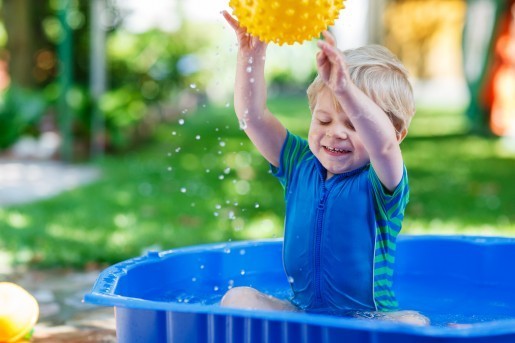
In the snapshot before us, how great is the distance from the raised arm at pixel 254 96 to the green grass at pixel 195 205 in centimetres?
20

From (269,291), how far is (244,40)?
108 cm

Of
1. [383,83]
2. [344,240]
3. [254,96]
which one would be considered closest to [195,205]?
[254,96]

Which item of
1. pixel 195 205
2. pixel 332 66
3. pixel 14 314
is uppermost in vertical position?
pixel 332 66

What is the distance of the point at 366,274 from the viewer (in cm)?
251

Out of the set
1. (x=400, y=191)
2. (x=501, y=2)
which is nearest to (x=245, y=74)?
(x=400, y=191)

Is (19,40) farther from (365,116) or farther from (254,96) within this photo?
(365,116)

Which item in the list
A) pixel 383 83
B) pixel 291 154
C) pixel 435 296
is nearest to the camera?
pixel 383 83

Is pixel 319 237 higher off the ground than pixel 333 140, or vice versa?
pixel 333 140

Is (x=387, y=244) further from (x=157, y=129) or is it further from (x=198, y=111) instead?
(x=198, y=111)

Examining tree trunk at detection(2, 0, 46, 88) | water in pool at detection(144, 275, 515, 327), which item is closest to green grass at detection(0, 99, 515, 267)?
water in pool at detection(144, 275, 515, 327)

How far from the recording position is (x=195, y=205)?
6.15 metres

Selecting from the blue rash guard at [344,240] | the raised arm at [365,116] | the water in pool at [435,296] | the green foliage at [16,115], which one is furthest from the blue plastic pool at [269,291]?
the green foliage at [16,115]

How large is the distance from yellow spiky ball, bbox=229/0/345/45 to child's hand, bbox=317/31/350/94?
0.11 m

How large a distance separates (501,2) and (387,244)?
32.1 ft
